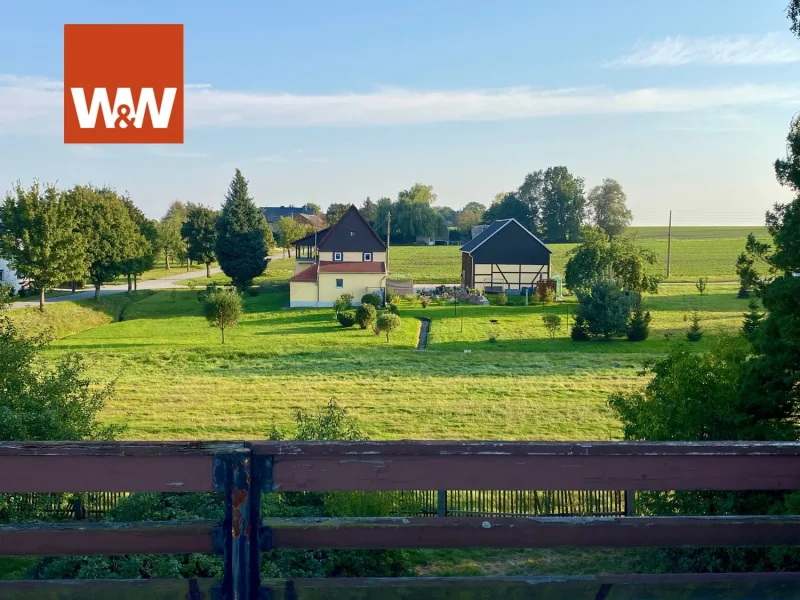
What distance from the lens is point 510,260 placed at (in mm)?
55188

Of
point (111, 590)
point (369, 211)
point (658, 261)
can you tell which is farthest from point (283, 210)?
point (111, 590)

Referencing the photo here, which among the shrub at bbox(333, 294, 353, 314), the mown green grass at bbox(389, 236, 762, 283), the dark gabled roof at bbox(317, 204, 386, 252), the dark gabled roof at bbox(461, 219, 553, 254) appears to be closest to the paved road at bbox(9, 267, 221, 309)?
the dark gabled roof at bbox(317, 204, 386, 252)

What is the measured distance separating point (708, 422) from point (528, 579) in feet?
23.5

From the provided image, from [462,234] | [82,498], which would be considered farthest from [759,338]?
[462,234]

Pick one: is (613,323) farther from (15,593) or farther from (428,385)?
(15,593)

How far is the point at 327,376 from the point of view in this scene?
24.4m

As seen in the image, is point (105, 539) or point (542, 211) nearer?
point (105, 539)

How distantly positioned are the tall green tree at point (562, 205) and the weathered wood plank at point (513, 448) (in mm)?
104174

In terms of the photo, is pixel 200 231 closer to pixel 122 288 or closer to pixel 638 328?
pixel 122 288

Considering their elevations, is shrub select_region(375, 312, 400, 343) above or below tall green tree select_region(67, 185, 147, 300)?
below

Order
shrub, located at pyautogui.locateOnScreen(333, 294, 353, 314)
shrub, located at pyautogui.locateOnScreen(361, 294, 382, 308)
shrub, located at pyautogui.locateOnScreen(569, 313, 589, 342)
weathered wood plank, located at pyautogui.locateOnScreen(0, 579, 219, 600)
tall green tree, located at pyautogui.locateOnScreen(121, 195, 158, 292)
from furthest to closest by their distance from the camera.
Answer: tall green tree, located at pyautogui.locateOnScreen(121, 195, 158, 292) < shrub, located at pyautogui.locateOnScreen(361, 294, 382, 308) < shrub, located at pyautogui.locateOnScreen(333, 294, 353, 314) < shrub, located at pyautogui.locateOnScreen(569, 313, 589, 342) < weathered wood plank, located at pyautogui.locateOnScreen(0, 579, 219, 600)

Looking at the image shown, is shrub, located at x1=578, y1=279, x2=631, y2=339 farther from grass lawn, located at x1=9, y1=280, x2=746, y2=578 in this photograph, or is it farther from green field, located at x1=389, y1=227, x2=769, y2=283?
green field, located at x1=389, y1=227, x2=769, y2=283

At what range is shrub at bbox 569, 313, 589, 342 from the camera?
114 feet

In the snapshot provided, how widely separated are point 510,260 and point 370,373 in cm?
3222
